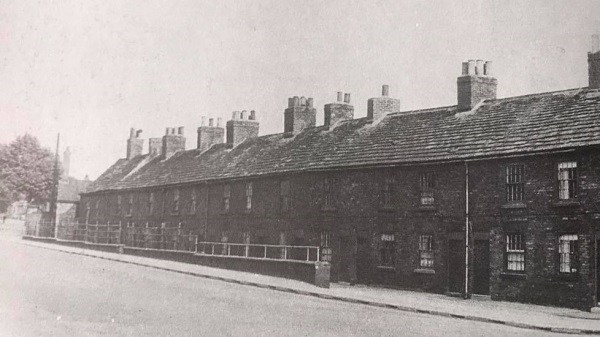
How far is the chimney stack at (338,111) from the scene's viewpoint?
113ft

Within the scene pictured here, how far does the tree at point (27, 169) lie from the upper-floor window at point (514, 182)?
→ 130ft

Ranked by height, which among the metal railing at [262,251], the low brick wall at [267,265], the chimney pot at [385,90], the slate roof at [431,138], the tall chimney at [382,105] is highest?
the chimney pot at [385,90]

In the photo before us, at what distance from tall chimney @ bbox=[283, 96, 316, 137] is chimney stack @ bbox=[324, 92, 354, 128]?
2.61m

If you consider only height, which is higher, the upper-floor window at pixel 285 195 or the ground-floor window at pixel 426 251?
the upper-floor window at pixel 285 195

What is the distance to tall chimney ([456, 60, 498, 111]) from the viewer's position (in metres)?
27.5

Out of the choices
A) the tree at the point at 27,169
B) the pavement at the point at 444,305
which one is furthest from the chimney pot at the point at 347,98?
the tree at the point at 27,169

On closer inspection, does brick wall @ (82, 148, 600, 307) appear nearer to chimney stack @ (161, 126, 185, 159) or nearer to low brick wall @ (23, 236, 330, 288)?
low brick wall @ (23, 236, 330, 288)

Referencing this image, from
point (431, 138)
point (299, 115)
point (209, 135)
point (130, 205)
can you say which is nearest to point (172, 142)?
point (209, 135)

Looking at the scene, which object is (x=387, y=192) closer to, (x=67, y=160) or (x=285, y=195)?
(x=285, y=195)

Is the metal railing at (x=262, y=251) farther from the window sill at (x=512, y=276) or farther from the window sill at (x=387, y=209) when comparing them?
the window sill at (x=512, y=276)

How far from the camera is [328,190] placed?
30.1 m

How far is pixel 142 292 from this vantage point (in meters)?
19.7

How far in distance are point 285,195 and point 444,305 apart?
13639 mm

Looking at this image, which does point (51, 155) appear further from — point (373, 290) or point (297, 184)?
point (373, 290)
